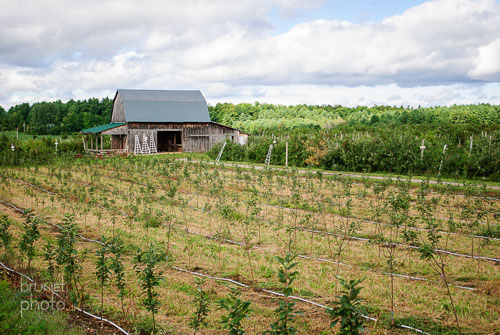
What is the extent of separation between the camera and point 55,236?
9.98 metres

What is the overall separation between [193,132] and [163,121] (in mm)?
3307

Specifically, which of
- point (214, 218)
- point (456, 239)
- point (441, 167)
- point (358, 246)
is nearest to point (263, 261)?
point (358, 246)

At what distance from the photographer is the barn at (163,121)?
3734 centimetres

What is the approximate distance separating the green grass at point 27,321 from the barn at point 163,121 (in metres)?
31.6

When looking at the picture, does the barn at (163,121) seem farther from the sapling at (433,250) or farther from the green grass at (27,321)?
the green grass at (27,321)

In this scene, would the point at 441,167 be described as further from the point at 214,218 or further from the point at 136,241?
the point at 136,241

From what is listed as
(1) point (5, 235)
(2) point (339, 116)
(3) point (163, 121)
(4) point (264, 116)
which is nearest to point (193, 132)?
(3) point (163, 121)

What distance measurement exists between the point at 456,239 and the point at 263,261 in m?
5.25

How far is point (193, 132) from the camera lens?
131 feet

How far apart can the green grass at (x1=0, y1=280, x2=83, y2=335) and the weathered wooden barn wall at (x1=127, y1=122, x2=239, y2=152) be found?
32.7m

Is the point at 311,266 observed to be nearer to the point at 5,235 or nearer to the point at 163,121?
the point at 5,235

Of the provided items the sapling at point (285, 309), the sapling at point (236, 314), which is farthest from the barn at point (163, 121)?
the sapling at point (236, 314)

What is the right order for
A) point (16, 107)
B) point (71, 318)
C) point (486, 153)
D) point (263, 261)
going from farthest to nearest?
point (16, 107) < point (486, 153) < point (263, 261) < point (71, 318)

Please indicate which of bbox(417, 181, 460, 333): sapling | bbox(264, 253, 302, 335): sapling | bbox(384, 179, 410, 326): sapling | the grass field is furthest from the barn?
bbox(264, 253, 302, 335): sapling
